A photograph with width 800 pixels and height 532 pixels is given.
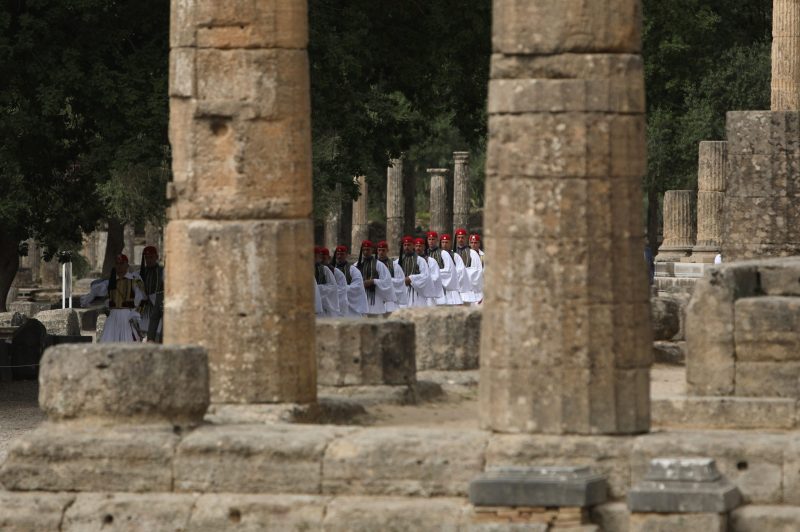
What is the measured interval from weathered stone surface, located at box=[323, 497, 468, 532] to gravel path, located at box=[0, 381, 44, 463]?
21.8 ft

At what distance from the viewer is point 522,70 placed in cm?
1362

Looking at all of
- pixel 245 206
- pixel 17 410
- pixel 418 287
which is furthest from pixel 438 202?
pixel 245 206

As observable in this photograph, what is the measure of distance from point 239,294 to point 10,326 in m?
14.3

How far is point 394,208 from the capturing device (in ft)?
195

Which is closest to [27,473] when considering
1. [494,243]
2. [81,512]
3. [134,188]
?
[81,512]

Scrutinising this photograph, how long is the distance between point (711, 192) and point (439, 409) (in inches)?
908

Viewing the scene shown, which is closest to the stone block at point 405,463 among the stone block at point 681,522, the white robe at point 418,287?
the stone block at point 681,522

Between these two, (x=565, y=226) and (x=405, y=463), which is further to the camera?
(x=405, y=463)

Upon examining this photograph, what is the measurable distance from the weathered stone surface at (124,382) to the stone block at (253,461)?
331 millimetres

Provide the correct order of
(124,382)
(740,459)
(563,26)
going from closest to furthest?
(740,459), (563,26), (124,382)

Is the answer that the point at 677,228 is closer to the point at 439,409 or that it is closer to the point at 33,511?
the point at 439,409

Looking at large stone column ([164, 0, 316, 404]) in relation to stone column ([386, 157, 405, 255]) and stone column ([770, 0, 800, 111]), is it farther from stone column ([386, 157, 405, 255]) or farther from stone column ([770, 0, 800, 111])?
stone column ([386, 157, 405, 255])

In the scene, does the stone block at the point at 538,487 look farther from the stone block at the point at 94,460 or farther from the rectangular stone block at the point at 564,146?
the stone block at the point at 94,460

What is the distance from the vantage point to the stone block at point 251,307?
16.1 m
